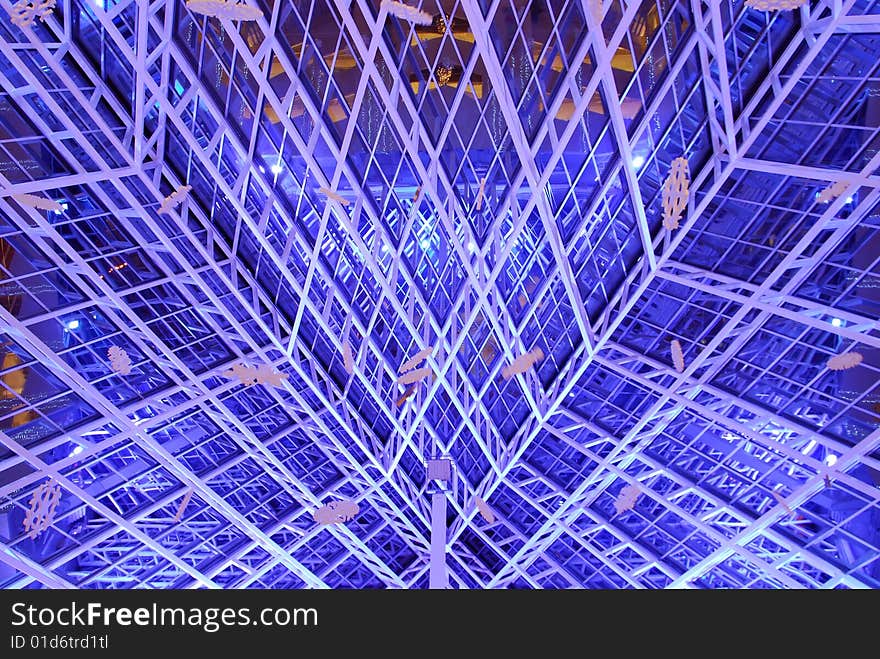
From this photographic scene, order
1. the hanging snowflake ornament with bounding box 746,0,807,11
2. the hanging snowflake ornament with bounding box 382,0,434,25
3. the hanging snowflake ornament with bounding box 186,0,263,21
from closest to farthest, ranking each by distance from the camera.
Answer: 1. the hanging snowflake ornament with bounding box 746,0,807,11
2. the hanging snowflake ornament with bounding box 186,0,263,21
3. the hanging snowflake ornament with bounding box 382,0,434,25

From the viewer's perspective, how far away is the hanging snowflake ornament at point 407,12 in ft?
46.4

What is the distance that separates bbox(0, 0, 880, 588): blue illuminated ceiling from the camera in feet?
51.9

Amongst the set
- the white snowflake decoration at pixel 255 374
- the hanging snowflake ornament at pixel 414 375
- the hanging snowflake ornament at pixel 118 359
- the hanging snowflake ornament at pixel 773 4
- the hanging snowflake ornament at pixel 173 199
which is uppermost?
the hanging snowflake ornament at pixel 173 199

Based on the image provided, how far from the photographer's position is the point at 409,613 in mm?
7246

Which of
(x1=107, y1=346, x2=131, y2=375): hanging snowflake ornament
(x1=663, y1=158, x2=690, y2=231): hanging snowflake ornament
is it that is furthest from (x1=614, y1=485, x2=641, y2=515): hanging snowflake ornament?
(x1=107, y1=346, x2=131, y2=375): hanging snowflake ornament

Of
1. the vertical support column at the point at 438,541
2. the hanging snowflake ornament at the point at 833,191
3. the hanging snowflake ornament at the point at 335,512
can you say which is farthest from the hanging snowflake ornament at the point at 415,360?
the hanging snowflake ornament at the point at 833,191

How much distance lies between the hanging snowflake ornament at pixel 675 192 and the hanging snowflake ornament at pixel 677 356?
4.06 meters

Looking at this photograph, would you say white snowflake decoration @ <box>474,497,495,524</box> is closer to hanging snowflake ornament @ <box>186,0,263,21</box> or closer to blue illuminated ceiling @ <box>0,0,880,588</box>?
blue illuminated ceiling @ <box>0,0,880,588</box>

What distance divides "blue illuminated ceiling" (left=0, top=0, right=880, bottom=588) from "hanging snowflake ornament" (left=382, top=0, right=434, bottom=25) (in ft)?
1.91

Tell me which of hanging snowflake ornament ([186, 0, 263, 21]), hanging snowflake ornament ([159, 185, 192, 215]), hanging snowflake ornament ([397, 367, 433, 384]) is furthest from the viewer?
hanging snowflake ornament ([397, 367, 433, 384])

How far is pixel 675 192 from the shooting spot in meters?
18.5

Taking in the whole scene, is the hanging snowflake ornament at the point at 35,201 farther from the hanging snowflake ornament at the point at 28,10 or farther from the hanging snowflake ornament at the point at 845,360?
the hanging snowflake ornament at the point at 845,360

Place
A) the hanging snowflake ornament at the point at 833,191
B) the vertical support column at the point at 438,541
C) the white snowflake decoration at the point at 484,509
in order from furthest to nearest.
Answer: the white snowflake decoration at the point at 484,509, the vertical support column at the point at 438,541, the hanging snowflake ornament at the point at 833,191

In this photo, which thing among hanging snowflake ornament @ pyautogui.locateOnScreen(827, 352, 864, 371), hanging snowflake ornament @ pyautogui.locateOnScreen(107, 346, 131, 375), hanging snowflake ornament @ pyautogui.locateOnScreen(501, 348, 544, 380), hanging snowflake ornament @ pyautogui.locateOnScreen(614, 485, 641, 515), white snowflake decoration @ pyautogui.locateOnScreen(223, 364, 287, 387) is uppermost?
hanging snowflake ornament @ pyautogui.locateOnScreen(501, 348, 544, 380)
